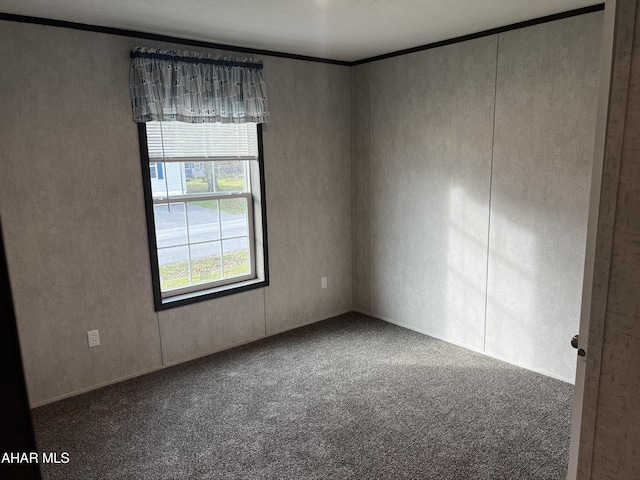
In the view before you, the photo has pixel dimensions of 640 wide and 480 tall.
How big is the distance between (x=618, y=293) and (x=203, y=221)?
294cm

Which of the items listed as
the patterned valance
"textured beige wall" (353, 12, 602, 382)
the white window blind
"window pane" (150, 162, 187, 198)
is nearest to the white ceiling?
the patterned valance

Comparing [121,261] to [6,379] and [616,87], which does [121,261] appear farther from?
[616,87]

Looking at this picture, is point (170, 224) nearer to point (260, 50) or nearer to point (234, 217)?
point (234, 217)

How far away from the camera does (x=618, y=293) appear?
51.8 inches

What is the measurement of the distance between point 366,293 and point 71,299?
101 inches

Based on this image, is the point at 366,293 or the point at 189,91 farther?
the point at 366,293

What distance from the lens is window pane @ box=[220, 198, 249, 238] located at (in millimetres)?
3784

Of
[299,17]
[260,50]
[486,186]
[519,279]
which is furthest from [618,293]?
[260,50]

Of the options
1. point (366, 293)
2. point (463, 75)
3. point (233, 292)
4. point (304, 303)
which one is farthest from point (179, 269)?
point (463, 75)

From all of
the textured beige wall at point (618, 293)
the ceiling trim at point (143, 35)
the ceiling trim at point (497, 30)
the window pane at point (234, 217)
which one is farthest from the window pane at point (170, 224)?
the textured beige wall at point (618, 293)

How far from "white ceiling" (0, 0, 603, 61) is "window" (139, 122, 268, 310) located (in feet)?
2.22

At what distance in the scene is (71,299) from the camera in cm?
304

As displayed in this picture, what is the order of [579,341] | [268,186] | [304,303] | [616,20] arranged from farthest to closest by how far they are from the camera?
[304,303] → [268,186] → [579,341] → [616,20]

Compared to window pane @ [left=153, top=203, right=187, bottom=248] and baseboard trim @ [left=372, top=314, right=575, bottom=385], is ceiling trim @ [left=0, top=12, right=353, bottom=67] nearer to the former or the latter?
window pane @ [left=153, top=203, right=187, bottom=248]
